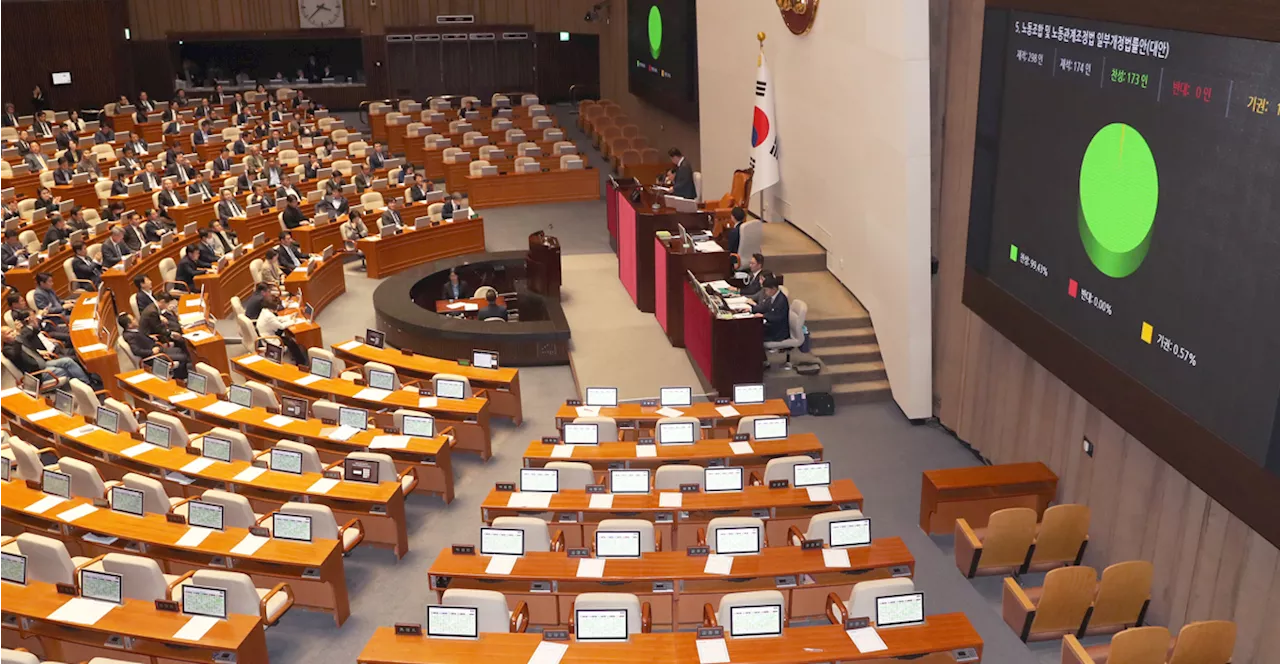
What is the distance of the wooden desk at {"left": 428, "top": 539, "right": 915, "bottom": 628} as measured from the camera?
847 cm

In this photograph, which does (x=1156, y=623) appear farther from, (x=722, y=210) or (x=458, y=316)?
(x=458, y=316)

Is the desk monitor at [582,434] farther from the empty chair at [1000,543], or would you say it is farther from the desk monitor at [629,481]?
the empty chair at [1000,543]

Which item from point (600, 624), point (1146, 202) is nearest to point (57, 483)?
point (600, 624)

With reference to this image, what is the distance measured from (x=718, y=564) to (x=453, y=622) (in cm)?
220

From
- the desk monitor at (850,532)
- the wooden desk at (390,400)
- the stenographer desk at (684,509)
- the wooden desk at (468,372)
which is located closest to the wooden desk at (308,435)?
the wooden desk at (390,400)

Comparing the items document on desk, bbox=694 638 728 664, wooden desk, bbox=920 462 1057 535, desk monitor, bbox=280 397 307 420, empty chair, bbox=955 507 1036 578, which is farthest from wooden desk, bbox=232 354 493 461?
empty chair, bbox=955 507 1036 578

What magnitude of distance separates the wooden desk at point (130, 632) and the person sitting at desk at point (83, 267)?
29.1 feet

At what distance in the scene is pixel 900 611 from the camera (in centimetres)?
762

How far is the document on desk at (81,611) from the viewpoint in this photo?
7.86 meters

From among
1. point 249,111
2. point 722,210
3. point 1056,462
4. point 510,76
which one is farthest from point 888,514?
point 510,76

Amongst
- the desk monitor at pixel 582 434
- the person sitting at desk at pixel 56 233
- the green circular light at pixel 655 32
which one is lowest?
the desk monitor at pixel 582 434

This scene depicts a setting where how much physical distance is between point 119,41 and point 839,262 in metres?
24.5

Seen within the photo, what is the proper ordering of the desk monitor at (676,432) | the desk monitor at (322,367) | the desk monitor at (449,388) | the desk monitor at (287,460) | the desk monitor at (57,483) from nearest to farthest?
the desk monitor at (57,483) → the desk monitor at (287,460) → the desk monitor at (676,432) → the desk monitor at (449,388) → the desk monitor at (322,367)

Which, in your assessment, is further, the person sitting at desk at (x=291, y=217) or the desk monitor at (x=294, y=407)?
the person sitting at desk at (x=291, y=217)
